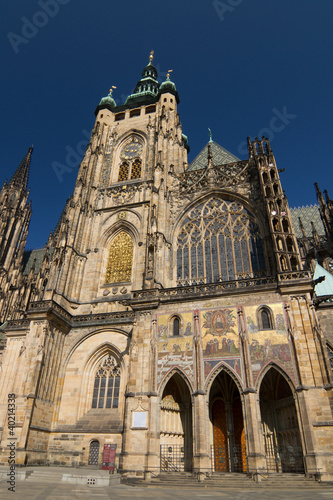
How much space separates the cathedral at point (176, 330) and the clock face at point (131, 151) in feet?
0.73

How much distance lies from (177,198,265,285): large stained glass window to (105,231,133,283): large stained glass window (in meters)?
3.27

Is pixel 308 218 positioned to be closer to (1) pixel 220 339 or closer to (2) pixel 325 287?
(2) pixel 325 287

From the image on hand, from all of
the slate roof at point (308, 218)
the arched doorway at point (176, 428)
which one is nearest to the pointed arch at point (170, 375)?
the arched doorway at point (176, 428)

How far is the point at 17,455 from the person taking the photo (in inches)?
565

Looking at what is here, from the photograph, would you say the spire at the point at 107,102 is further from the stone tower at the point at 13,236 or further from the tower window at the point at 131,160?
the stone tower at the point at 13,236

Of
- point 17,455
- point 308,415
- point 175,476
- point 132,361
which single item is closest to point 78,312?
point 132,361

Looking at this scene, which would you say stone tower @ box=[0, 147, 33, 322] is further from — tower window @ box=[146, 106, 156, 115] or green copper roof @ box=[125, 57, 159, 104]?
tower window @ box=[146, 106, 156, 115]

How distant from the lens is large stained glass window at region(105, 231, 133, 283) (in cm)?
2142

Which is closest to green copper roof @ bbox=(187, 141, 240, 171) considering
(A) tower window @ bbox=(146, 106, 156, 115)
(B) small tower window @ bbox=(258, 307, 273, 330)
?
(A) tower window @ bbox=(146, 106, 156, 115)

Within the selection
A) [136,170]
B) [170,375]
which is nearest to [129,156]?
Answer: [136,170]

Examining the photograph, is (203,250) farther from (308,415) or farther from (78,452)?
(78,452)

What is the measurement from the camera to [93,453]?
15922mm

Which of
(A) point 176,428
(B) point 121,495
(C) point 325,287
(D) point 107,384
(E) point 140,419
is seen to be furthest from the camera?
(C) point 325,287

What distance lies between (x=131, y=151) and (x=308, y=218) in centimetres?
1587
